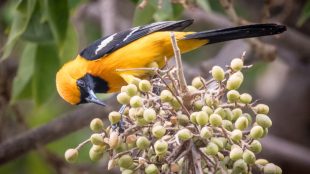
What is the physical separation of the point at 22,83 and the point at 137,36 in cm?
122

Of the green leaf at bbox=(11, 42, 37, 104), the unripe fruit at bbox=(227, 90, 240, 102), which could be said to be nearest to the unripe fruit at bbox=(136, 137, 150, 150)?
the unripe fruit at bbox=(227, 90, 240, 102)

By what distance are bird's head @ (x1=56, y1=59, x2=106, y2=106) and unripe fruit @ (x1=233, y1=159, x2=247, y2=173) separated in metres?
1.11

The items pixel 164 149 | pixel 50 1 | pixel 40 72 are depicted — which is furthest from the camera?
pixel 40 72

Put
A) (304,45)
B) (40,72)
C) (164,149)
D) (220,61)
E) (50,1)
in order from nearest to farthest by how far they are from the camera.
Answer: (164,149)
(50,1)
(40,72)
(220,61)
(304,45)

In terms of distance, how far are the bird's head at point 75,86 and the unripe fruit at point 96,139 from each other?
0.79 m

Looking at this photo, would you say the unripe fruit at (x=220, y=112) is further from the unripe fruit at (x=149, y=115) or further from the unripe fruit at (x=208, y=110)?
the unripe fruit at (x=149, y=115)

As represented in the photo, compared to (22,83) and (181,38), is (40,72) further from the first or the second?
(181,38)

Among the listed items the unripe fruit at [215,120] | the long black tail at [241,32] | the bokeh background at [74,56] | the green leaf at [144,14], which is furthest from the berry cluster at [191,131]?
the green leaf at [144,14]

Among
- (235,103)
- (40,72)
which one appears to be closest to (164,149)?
(235,103)

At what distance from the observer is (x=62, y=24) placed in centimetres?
203

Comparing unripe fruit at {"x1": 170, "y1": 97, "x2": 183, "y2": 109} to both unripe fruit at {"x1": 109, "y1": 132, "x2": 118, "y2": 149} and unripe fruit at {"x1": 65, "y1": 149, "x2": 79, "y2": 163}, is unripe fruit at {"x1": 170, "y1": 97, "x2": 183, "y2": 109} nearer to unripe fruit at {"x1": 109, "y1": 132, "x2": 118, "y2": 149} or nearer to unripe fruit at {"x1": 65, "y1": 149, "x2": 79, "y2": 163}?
unripe fruit at {"x1": 109, "y1": 132, "x2": 118, "y2": 149}

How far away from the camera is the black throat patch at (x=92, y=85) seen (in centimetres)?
198

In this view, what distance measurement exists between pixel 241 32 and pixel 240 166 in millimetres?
905

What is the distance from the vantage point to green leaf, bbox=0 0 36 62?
5.94 ft
